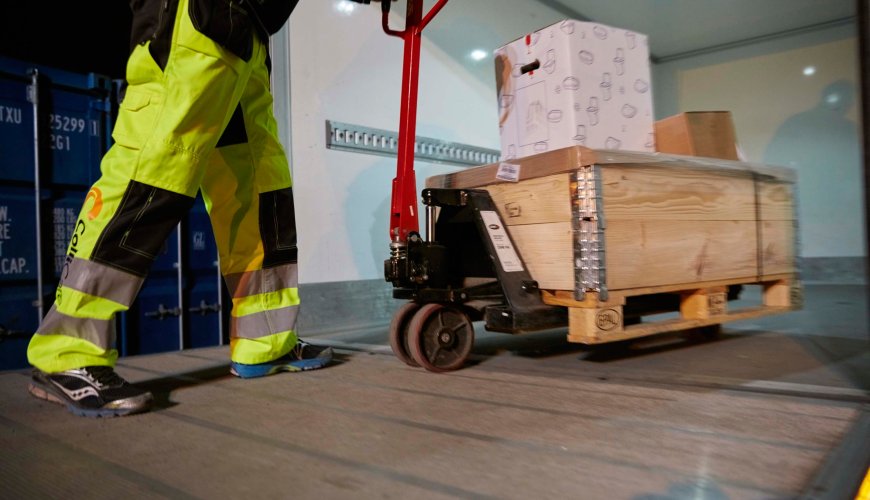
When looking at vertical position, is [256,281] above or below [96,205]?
below

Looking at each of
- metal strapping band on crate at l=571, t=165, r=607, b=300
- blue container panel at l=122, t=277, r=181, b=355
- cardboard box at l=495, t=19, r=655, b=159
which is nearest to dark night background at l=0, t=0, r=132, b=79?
blue container panel at l=122, t=277, r=181, b=355

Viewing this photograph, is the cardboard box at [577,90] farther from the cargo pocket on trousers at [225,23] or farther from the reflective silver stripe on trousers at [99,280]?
the reflective silver stripe on trousers at [99,280]

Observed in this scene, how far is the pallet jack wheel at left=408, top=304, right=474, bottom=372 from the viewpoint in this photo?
82.5 inches

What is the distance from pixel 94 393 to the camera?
1.54 m

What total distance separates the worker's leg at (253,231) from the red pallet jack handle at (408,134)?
458 mm

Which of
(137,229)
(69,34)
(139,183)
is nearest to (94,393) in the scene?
(137,229)

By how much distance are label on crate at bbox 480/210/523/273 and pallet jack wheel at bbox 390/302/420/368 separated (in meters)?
0.42

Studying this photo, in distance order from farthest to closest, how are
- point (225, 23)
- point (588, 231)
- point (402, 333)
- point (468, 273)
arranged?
point (468, 273)
point (402, 333)
point (588, 231)
point (225, 23)

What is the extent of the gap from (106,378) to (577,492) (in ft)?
4.49

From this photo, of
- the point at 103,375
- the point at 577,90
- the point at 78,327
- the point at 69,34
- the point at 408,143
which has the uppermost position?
the point at 69,34

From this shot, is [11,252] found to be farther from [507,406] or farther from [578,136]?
[578,136]

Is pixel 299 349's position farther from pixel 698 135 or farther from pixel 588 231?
pixel 698 135

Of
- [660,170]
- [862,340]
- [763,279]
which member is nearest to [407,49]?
[660,170]

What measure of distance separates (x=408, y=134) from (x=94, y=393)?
145 centimetres
